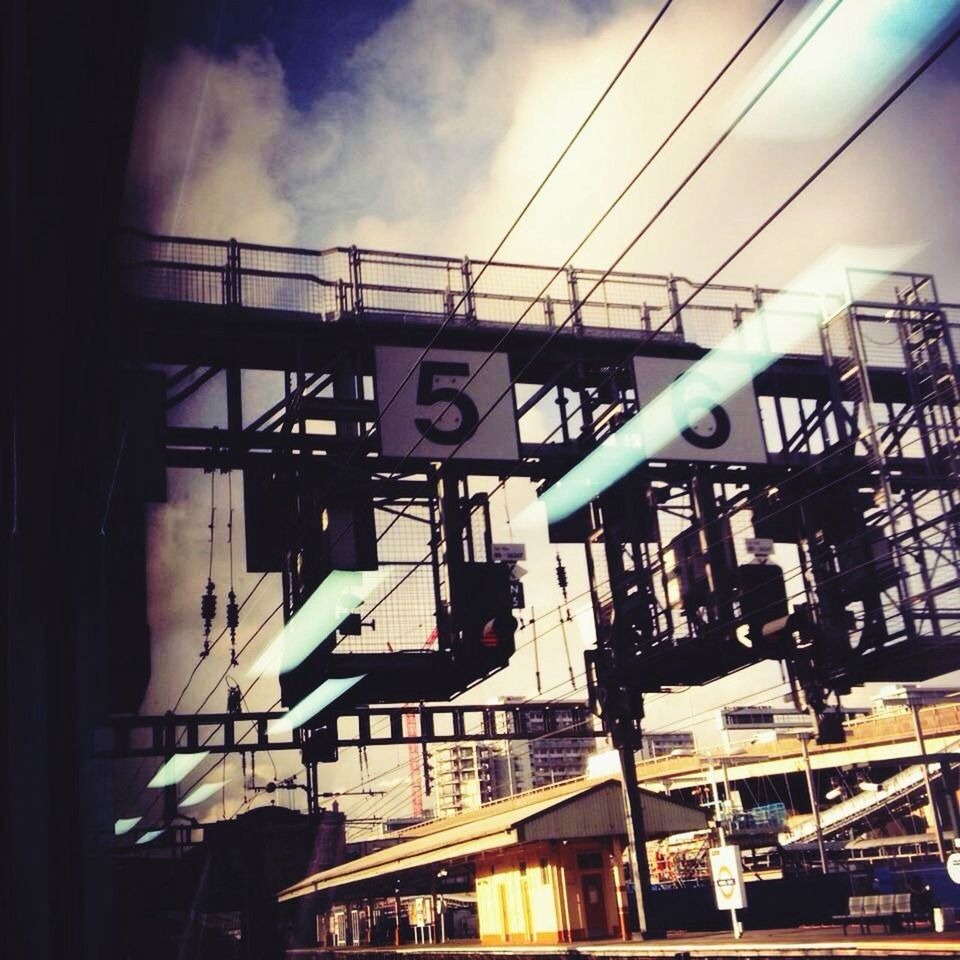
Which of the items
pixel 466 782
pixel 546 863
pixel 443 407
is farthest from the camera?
pixel 466 782

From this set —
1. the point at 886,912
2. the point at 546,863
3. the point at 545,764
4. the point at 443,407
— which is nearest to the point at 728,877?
the point at 886,912

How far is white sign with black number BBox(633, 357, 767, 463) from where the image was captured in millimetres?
12578

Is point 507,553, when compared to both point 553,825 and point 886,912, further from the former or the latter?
point 886,912

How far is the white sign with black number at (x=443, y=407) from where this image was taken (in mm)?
11461

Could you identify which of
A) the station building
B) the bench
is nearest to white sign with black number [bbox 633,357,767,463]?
the station building

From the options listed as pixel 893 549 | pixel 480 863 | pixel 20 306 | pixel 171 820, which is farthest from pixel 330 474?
pixel 480 863

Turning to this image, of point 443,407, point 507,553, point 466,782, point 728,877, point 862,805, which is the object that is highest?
point 443,407

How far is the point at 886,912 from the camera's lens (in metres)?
16.5

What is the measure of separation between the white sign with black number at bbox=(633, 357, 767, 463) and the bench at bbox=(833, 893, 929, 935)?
866 cm

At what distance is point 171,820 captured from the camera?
25.5 ft

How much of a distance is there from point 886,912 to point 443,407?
12.1 m

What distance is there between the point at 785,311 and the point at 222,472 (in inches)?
312

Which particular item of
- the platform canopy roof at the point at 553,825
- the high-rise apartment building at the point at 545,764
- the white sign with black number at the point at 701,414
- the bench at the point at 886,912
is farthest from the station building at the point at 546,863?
the high-rise apartment building at the point at 545,764

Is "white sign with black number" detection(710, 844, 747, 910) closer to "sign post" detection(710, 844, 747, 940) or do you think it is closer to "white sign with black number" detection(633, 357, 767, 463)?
"sign post" detection(710, 844, 747, 940)
